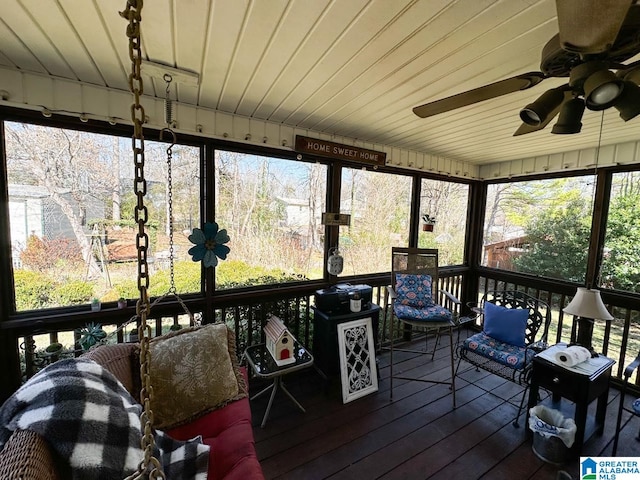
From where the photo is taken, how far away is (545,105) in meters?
1.22

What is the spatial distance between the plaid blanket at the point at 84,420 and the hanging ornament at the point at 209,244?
110 cm

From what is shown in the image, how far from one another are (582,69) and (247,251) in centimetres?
246

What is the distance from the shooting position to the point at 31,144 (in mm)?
1879

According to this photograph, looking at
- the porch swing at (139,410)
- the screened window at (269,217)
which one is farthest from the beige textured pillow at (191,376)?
the screened window at (269,217)

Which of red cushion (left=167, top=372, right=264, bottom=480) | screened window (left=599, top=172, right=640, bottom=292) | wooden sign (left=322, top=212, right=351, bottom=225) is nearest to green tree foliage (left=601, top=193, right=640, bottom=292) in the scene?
screened window (left=599, top=172, right=640, bottom=292)

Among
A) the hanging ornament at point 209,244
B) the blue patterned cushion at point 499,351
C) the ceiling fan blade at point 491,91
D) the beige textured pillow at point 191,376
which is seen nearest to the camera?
the ceiling fan blade at point 491,91

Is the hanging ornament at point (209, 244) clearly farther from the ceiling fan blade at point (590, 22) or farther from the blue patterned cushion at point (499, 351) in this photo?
the blue patterned cushion at point (499, 351)

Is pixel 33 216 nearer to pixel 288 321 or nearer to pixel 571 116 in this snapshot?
pixel 288 321

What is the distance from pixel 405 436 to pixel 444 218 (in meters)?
2.83

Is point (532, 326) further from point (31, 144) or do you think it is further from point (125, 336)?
point (31, 144)

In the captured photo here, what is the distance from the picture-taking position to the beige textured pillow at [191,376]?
5.09 feet

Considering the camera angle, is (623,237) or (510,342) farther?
(623,237)

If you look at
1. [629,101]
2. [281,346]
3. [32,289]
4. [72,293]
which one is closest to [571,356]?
[629,101]

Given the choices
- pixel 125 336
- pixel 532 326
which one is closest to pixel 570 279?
pixel 532 326
